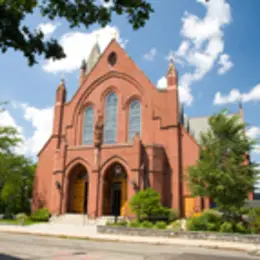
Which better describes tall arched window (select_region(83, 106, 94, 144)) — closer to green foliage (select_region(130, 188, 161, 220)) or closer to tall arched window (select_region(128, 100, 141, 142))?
tall arched window (select_region(128, 100, 141, 142))

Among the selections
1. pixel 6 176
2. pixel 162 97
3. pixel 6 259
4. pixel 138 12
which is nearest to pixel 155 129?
pixel 162 97

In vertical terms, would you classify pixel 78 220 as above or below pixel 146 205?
below

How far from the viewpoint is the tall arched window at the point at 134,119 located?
29.1 meters

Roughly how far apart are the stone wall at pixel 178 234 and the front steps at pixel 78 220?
616 cm

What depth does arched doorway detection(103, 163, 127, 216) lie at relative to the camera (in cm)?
2681

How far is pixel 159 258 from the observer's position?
30.9ft

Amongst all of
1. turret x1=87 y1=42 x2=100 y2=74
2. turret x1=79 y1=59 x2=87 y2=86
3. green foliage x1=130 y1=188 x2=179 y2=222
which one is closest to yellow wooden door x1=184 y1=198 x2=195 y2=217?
green foliage x1=130 y1=188 x2=179 y2=222

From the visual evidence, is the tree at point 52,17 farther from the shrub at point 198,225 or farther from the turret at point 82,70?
the turret at point 82,70

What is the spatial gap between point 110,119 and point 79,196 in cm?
853

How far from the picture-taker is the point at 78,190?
1127 inches

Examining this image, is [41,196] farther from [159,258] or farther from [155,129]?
[159,258]

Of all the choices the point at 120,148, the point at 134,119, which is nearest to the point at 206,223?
the point at 120,148

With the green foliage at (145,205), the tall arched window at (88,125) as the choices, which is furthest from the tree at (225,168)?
the tall arched window at (88,125)

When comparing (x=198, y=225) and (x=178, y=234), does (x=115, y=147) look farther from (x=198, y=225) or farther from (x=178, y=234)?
(x=178, y=234)
